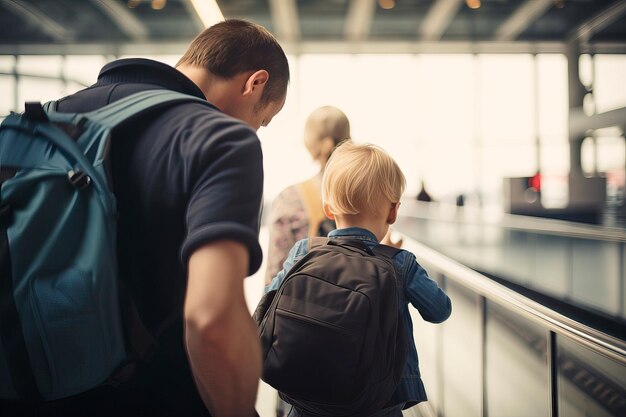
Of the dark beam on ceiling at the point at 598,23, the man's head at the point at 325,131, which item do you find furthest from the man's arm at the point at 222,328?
the dark beam on ceiling at the point at 598,23

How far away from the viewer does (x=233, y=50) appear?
3.67 feet

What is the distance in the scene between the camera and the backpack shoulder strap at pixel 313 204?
2.32 meters

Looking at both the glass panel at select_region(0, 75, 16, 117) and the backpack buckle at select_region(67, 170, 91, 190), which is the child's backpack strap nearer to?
the backpack buckle at select_region(67, 170, 91, 190)

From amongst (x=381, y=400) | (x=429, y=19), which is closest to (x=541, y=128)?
(x=429, y=19)

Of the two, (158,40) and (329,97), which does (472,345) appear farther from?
(158,40)

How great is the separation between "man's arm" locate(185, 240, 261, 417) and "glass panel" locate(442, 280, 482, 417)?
6.47 feet

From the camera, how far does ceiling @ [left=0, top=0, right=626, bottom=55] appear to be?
1388cm

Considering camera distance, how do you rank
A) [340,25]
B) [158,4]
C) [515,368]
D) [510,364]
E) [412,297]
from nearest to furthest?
[412,297] < [515,368] < [510,364] < [158,4] < [340,25]

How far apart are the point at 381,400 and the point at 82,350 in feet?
2.87

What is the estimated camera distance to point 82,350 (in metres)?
0.78

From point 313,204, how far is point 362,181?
2.66 feet

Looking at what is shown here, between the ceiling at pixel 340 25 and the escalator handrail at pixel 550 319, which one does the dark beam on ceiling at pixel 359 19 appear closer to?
the ceiling at pixel 340 25

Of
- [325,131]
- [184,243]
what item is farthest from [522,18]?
[184,243]

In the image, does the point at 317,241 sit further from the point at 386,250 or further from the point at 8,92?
the point at 8,92
